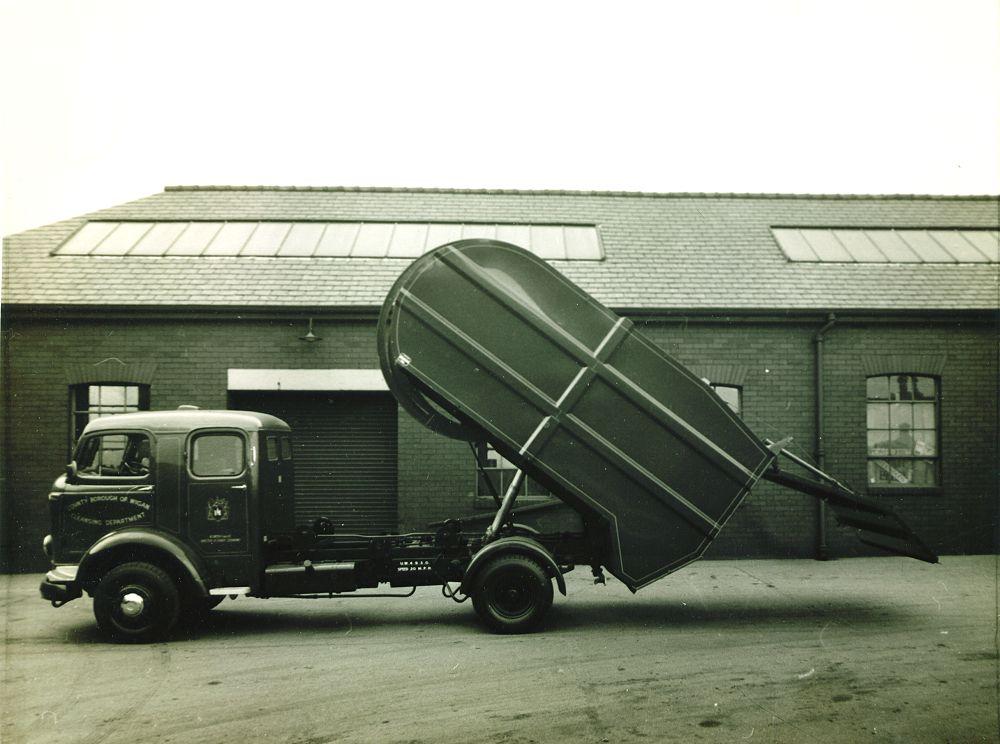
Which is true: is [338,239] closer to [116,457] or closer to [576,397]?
[116,457]

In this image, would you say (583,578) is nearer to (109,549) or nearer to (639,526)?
(639,526)

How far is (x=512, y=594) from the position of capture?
25.2 feet

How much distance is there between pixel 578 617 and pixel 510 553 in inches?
50.8

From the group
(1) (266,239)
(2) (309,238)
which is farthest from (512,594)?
(1) (266,239)

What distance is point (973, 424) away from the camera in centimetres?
1230

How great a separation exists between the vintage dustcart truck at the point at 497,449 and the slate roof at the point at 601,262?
15.4ft

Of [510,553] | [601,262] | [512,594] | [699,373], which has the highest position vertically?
[601,262]

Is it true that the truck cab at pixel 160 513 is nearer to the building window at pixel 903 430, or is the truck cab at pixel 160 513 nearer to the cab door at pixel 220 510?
the cab door at pixel 220 510

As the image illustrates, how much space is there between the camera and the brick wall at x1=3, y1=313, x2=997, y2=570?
11.6m

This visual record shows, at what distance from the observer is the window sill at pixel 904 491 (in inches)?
476

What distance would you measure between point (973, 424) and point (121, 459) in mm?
11994

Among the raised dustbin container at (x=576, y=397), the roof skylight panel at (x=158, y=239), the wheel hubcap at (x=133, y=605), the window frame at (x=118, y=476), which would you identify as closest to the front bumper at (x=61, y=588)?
the wheel hubcap at (x=133, y=605)

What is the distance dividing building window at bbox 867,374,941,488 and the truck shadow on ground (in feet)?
12.9

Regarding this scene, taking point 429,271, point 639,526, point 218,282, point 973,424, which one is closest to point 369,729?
point 639,526
